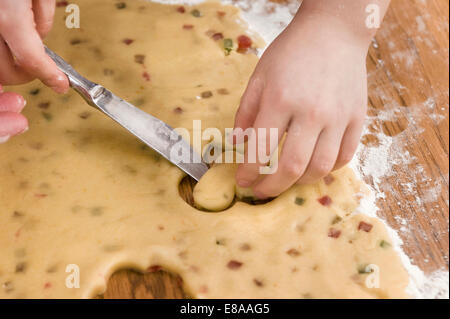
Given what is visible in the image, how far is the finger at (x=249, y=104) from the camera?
2.98 feet

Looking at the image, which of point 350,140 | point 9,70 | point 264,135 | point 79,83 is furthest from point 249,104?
point 9,70

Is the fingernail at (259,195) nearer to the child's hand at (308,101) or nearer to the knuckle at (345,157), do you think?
the child's hand at (308,101)

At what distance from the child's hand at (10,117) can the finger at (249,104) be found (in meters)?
0.34

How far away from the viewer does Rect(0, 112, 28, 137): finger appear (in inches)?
35.9

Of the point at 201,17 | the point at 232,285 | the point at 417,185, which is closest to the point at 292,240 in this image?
the point at 232,285

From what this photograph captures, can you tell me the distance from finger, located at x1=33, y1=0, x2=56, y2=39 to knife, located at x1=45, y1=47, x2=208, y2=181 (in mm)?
39

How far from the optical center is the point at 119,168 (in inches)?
38.7

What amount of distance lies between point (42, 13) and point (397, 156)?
0.64 metres

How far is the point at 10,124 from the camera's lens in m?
0.91

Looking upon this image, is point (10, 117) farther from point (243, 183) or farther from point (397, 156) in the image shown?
point (397, 156)

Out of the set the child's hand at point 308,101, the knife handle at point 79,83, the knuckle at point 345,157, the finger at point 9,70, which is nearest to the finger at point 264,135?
the child's hand at point 308,101

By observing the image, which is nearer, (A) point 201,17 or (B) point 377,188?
(B) point 377,188
